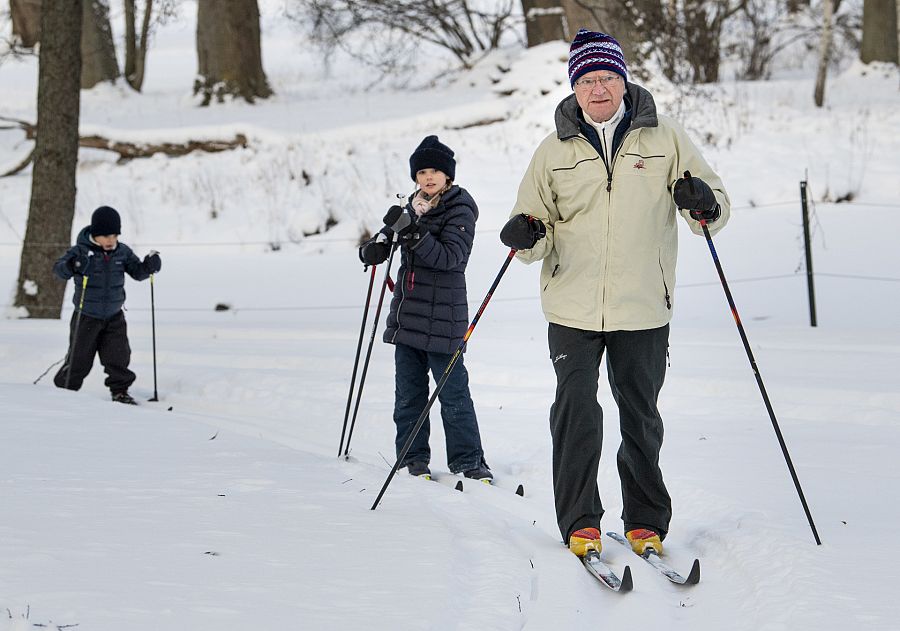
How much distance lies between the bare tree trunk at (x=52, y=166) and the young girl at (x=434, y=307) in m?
6.56

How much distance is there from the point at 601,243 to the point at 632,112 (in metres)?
0.51

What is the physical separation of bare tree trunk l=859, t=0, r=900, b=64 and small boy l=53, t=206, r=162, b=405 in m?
14.8

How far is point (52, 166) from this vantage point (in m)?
11.1

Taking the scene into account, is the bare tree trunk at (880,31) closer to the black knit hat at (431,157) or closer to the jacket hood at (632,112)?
the black knit hat at (431,157)

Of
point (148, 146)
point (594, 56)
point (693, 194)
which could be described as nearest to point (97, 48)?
point (148, 146)

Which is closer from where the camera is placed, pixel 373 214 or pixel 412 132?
pixel 373 214

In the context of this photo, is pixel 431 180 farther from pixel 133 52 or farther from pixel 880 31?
pixel 133 52

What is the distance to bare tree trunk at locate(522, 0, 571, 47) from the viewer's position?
18844 mm

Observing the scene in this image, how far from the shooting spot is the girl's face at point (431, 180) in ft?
18.2

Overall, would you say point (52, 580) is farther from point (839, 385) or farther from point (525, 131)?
point (525, 131)

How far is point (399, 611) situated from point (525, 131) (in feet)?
44.1

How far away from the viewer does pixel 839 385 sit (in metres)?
6.68

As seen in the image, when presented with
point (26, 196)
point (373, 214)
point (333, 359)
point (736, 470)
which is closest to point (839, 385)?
point (736, 470)

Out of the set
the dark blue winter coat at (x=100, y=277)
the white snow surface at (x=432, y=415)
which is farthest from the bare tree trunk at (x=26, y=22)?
the dark blue winter coat at (x=100, y=277)
